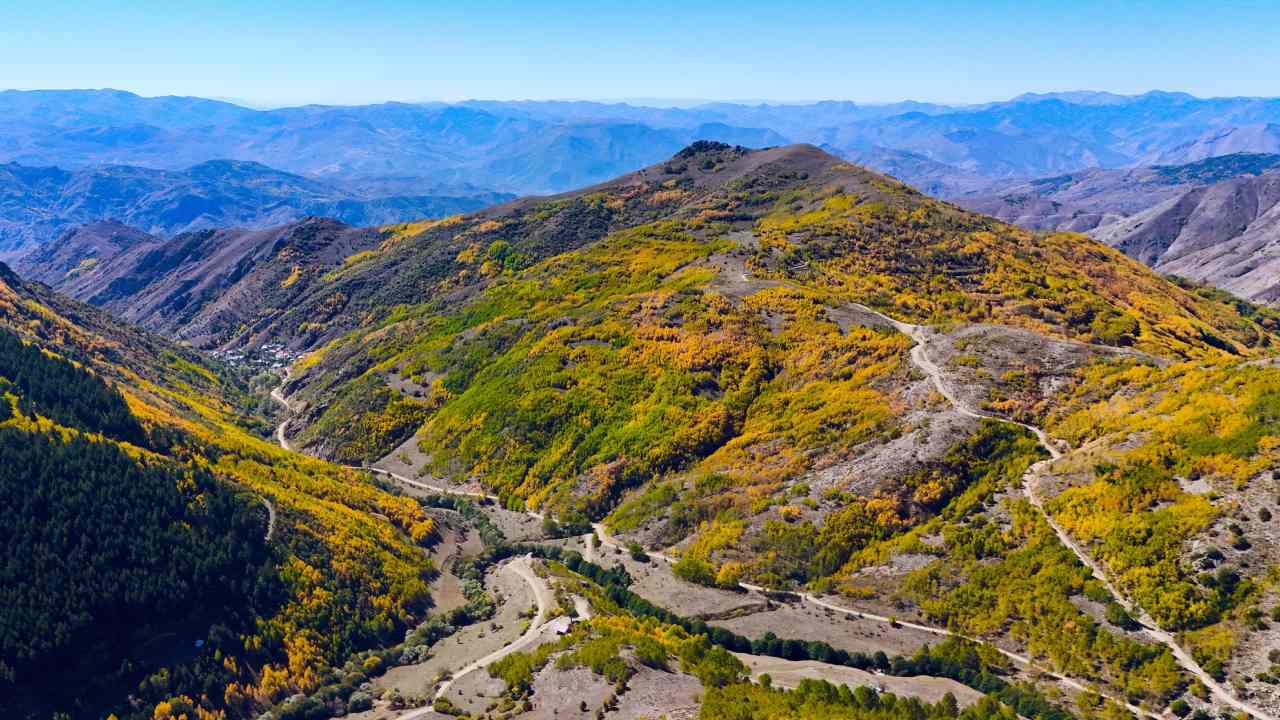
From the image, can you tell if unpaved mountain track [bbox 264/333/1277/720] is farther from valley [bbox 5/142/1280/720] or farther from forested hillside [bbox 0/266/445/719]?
forested hillside [bbox 0/266/445/719]

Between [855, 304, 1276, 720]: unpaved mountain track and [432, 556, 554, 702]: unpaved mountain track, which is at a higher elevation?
[855, 304, 1276, 720]: unpaved mountain track

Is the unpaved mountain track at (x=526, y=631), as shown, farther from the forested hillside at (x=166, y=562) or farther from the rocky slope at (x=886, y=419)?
A: the rocky slope at (x=886, y=419)

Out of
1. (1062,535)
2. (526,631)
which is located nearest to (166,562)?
(526,631)

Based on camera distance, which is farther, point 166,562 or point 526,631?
point 526,631

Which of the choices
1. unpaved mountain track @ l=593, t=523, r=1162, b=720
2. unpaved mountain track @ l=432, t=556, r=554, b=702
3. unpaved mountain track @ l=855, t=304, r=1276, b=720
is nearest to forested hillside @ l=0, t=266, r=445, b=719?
unpaved mountain track @ l=432, t=556, r=554, b=702

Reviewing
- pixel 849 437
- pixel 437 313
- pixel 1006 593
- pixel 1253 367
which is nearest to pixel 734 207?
pixel 437 313

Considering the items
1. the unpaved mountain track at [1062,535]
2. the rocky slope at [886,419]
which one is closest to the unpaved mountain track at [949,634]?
the rocky slope at [886,419]

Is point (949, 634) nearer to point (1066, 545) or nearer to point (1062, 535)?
point (1066, 545)

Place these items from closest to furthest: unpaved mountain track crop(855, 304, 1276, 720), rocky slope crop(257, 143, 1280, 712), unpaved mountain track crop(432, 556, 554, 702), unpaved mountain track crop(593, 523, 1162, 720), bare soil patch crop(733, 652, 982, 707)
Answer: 1. unpaved mountain track crop(855, 304, 1276, 720)
2. unpaved mountain track crop(593, 523, 1162, 720)
3. bare soil patch crop(733, 652, 982, 707)
4. rocky slope crop(257, 143, 1280, 712)
5. unpaved mountain track crop(432, 556, 554, 702)

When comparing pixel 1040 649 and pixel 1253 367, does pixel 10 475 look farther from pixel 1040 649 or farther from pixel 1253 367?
pixel 1253 367
